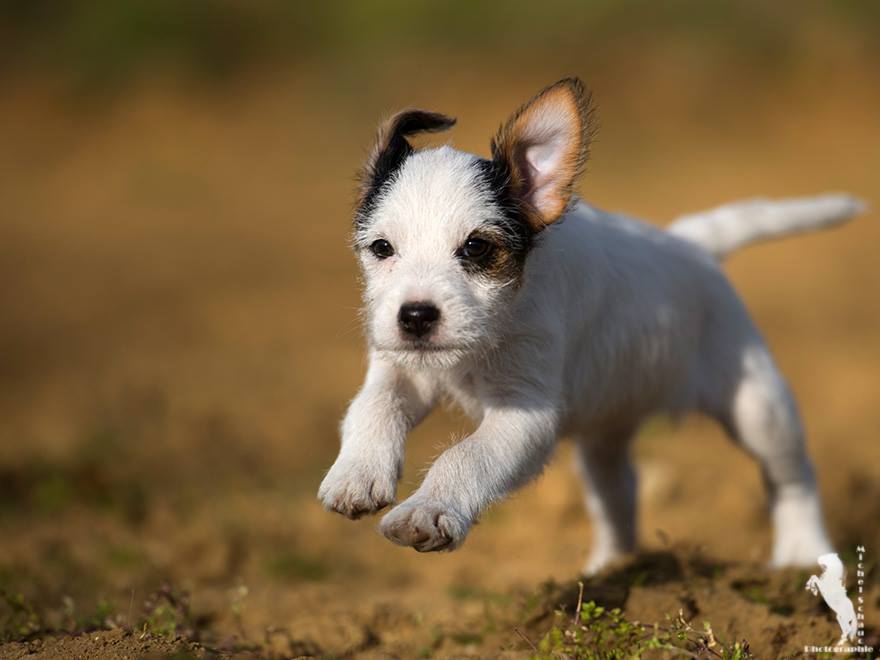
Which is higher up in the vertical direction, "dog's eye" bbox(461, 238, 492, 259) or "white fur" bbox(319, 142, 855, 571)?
"dog's eye" bbox(461, 238, 492, 259)

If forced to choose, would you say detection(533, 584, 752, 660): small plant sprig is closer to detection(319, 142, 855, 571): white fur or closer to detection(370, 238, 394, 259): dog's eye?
detection(319, 142, 855, 571): white fur

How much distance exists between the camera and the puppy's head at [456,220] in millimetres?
4355

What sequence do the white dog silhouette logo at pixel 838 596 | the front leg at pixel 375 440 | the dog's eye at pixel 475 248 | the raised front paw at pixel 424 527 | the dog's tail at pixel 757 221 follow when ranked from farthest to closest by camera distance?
1. the dog's tail at pixel 757 221
2. the dog's eye at pixel 475 248
3. the white dog silhouette logo at pixel 838 596
4. the front leg at pixel 375 440
5. the raised front paw at pixel 424 527

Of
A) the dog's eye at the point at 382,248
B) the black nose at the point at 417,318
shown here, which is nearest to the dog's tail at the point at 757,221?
the dog's eye at the point at 382,248

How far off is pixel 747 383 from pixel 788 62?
1974 cm

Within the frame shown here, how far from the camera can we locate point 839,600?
4609 millimetres

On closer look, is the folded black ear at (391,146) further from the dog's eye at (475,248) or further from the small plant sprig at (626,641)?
the small plant sprig at (626,641)

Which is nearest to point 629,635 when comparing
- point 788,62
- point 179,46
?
point 788,62

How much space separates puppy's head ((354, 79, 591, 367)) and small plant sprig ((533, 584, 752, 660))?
1.18 meters

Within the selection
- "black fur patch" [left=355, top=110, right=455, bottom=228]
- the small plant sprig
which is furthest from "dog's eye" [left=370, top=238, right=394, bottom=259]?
the small plant sprig

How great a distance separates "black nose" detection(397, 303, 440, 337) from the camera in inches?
168

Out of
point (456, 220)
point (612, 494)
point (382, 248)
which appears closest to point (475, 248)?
point (456, 220)

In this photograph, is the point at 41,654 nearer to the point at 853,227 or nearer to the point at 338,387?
the point at 338,387

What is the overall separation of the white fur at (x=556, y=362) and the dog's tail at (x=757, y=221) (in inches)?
0.6
